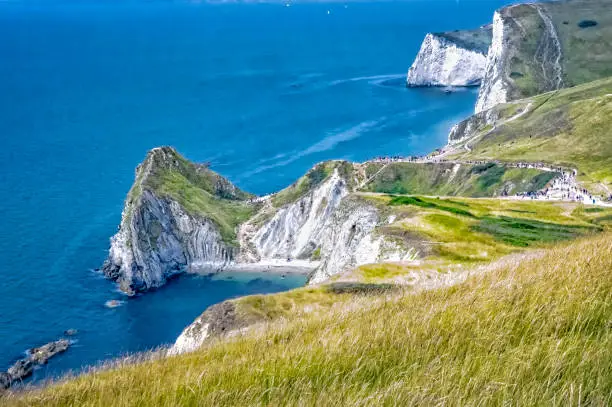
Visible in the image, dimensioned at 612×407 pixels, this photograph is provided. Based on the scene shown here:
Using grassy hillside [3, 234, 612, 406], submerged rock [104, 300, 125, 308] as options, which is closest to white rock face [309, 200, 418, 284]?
submerged rock [104, 300, 125, 308]

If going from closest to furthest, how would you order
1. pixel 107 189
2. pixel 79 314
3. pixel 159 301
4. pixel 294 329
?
pixel 294 329, pixel 79 314, pixel 159 301, pixel 107 189

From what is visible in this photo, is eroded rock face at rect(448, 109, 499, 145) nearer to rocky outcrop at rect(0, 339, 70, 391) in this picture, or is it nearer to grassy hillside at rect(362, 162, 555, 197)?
grassy hillside at rect(362, 162, 555, 197)

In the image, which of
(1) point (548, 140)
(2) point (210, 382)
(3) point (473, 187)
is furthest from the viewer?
(1) point (548, 140)

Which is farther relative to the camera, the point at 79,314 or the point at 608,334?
the point at 79,314

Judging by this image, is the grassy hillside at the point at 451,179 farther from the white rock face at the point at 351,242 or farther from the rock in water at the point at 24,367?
the rock in water at the point at 24,367

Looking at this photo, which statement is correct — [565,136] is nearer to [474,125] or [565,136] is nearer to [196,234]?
[474,125]

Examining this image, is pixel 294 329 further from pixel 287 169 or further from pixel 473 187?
pixel 287 169

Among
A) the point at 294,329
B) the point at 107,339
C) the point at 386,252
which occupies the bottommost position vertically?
the point at 107,339

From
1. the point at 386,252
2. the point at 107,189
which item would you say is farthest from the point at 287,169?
the point at 386,252
